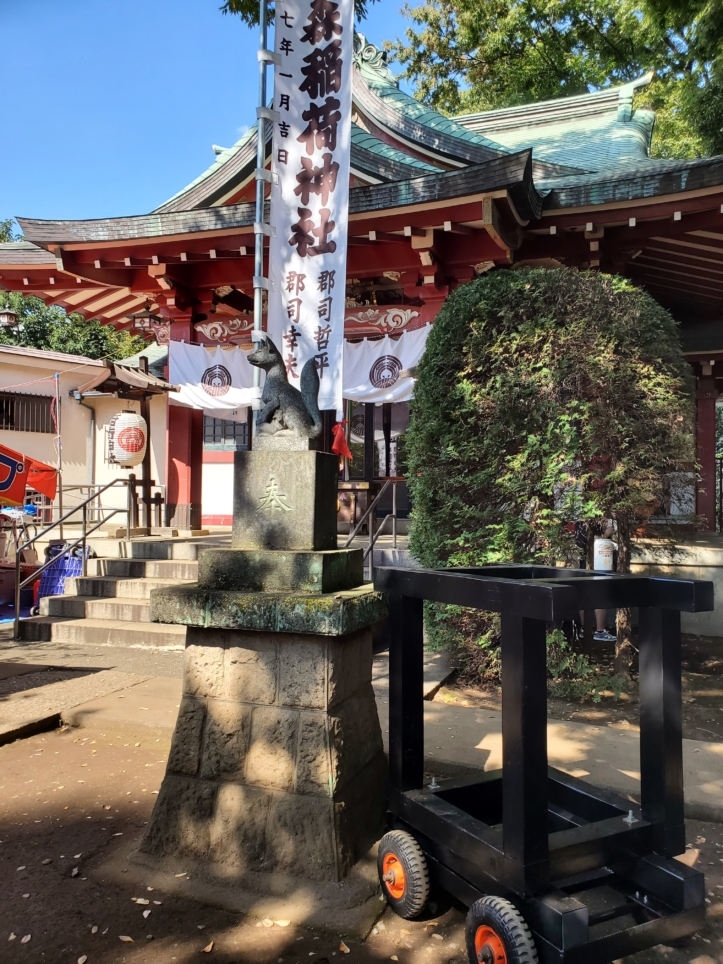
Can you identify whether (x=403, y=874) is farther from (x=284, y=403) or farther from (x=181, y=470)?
(x=181, y=470)

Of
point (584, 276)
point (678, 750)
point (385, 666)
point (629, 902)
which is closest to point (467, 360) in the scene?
point (584, 276)

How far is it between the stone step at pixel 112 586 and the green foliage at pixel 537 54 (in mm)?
20256

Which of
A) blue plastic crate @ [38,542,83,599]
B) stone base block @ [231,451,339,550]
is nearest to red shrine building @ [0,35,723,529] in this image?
blue plastic crate @ [38,542,83,599]

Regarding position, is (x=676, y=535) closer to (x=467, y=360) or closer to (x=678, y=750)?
(x=467, y=360)

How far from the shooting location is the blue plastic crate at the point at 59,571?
882cm

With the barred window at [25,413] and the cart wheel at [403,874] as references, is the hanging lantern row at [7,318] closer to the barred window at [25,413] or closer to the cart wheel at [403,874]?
the barred window at [25,413]

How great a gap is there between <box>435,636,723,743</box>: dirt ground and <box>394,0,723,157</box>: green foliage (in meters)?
19.5

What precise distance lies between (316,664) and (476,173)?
5.85 metres

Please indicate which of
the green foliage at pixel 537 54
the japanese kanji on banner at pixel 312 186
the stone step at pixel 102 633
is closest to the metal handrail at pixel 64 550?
the stone step at pixel 102 633

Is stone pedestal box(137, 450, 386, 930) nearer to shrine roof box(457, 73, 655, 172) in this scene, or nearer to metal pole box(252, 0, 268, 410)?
metal pole box(252, 0, 268, 410)

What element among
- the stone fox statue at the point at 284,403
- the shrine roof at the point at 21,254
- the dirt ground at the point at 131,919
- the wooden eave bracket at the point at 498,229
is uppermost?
the shrine roof at the point at 21,254

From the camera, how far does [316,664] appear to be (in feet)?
8.69

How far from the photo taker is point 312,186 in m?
7.56

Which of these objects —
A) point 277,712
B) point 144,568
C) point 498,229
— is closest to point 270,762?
point 277,712
